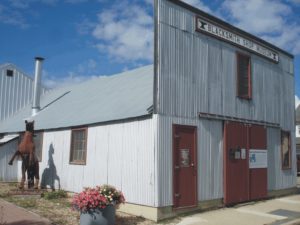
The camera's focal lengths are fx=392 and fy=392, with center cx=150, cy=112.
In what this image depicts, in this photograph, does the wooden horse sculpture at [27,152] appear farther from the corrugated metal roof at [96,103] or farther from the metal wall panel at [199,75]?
the metal wall panel at [199,75]

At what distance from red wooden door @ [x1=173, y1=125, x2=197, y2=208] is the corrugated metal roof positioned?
1348mm

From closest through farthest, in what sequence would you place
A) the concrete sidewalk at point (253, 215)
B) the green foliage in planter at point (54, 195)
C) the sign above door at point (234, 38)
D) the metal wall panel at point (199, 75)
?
the concrete sidewalk at point (253, 215) → the metal wall panel at point (199, 75) → the sign above door at point (234, 38) → the green foliage in planter at point (54, 195)

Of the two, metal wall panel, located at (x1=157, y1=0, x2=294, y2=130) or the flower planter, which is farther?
metal wall panel, located at (x1=157, y1=0, x2=294, y2=130)

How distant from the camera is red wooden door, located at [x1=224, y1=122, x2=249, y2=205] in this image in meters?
13.1

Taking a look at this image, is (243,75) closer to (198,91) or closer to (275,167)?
(198,91)

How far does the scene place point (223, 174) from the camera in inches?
511

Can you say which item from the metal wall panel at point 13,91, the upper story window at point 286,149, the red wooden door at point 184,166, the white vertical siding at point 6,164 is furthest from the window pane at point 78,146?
the metal wall panel at point 13,91

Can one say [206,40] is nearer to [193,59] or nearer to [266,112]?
[193,59]

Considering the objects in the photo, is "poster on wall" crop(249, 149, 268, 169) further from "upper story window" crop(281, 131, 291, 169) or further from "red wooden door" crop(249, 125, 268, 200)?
"upper story window" crop(281, 131, 291, 169)

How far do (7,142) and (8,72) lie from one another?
248 inches

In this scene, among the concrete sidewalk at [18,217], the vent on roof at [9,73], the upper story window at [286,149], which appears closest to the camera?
the concrete sidewalk at [18,217]

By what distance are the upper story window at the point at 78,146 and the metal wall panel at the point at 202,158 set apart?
4.17m

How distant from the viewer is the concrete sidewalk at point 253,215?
10.6 metres

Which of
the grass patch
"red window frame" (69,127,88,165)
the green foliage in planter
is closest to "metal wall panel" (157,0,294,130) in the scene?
"red window frame" (69,127,88,165)
